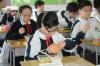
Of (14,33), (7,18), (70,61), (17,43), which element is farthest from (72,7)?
(70,61)

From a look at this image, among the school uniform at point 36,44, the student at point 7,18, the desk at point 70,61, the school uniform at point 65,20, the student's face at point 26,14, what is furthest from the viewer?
the student at point 7,18

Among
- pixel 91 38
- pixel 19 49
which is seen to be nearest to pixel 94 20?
pixel 91 38

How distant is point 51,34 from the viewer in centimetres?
240

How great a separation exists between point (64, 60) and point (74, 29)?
1.44m

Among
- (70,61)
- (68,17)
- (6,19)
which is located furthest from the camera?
(6,19)

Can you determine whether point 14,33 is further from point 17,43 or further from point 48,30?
point 48,30

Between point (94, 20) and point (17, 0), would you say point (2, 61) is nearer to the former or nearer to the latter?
point (94, 20)

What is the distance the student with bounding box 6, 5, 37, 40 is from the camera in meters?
3.68

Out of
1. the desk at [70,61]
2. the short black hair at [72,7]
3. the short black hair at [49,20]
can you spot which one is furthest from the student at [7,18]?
the desk at [70,61]

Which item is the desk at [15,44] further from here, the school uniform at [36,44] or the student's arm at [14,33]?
the school uniform at [36,44]

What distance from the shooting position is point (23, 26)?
3857 millimetres

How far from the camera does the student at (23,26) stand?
368cm

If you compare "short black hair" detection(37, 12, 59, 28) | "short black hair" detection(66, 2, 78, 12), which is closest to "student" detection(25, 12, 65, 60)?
"short black hair" detection(37, 12, 59, 28)

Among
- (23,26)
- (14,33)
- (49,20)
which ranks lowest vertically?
(14,33)
